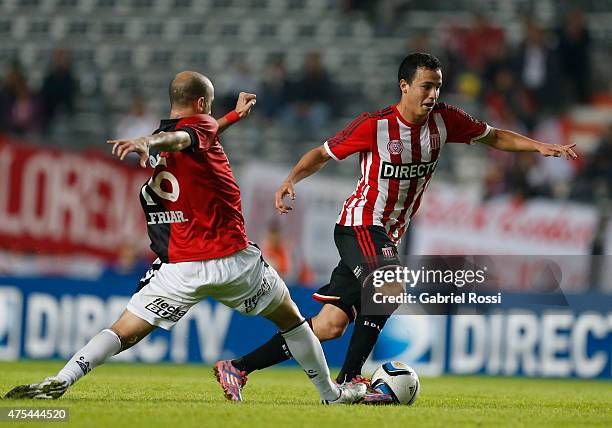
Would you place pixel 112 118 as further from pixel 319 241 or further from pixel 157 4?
pixel 319 241

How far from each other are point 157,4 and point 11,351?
9624mm

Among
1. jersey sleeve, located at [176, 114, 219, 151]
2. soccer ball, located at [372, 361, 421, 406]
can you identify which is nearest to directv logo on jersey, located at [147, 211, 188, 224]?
jersey sleeve, located at [176, 114, 219, 151]

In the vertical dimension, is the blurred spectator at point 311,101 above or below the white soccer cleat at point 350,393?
above

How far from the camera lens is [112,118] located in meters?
18.1

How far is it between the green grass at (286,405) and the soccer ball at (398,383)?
95 millimetres

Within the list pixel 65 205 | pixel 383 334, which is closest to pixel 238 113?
pixel 383 334

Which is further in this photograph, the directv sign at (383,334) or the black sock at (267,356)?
the directv sign at (383,334)

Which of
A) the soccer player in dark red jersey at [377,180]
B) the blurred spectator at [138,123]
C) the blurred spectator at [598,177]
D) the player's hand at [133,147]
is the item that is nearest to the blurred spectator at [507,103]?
the blurred spectator at [598,177]

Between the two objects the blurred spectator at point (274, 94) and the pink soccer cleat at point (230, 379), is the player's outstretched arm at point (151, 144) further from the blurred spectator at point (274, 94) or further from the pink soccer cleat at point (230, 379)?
the blurred spectator at point (274, 94)

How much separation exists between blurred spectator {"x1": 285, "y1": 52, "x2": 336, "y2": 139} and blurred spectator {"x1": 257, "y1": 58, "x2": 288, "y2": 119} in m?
0.14

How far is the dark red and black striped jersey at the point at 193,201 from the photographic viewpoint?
6.46 meters

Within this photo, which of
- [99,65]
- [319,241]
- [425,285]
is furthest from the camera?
[99,65]

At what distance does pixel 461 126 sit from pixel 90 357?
2919 mm

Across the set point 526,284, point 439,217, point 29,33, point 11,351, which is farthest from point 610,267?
point 29,33
